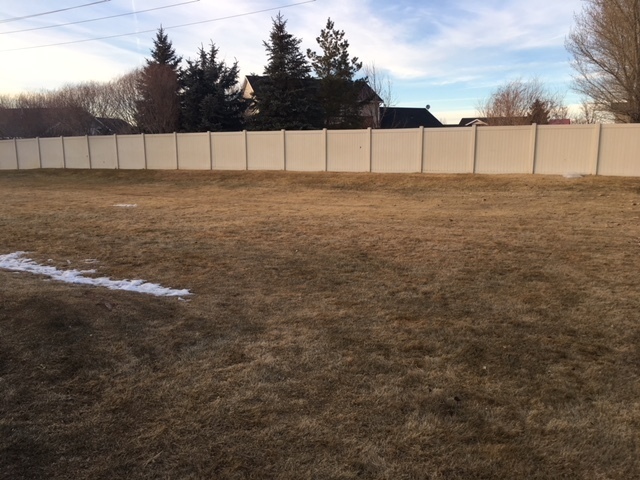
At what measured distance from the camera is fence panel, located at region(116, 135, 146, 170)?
27.3 meters

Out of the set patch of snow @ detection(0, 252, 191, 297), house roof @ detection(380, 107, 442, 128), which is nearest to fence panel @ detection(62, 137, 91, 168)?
house roof @ detection(380, 107, 442, 128)

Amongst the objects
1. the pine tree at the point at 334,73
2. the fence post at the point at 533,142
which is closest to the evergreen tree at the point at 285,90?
the pine tree at the point at 334,73

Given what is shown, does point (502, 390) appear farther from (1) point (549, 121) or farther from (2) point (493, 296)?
(1) point (549, 121)

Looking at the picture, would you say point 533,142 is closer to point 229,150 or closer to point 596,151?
point 596,151

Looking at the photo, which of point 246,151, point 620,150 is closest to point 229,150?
point 246,151

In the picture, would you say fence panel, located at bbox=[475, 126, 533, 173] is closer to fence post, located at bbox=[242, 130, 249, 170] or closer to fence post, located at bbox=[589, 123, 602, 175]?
fence post, located at bbox=[589, 123, 602, 175]

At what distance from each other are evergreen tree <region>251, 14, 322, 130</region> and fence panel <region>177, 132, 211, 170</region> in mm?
6501

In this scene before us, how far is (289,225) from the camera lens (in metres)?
9.55

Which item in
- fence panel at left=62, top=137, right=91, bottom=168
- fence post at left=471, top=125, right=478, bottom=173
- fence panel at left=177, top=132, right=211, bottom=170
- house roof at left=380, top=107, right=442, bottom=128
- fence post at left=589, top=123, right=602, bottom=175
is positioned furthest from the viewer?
house roof at left=380, top=107, right=442, bottom=128

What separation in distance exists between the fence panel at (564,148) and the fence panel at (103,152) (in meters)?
22.8

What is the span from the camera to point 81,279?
18.6 feet

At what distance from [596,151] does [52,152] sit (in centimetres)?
3064

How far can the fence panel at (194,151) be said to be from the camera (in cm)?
2491

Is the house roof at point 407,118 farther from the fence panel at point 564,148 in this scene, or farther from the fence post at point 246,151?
the fence panel at point 564,148
